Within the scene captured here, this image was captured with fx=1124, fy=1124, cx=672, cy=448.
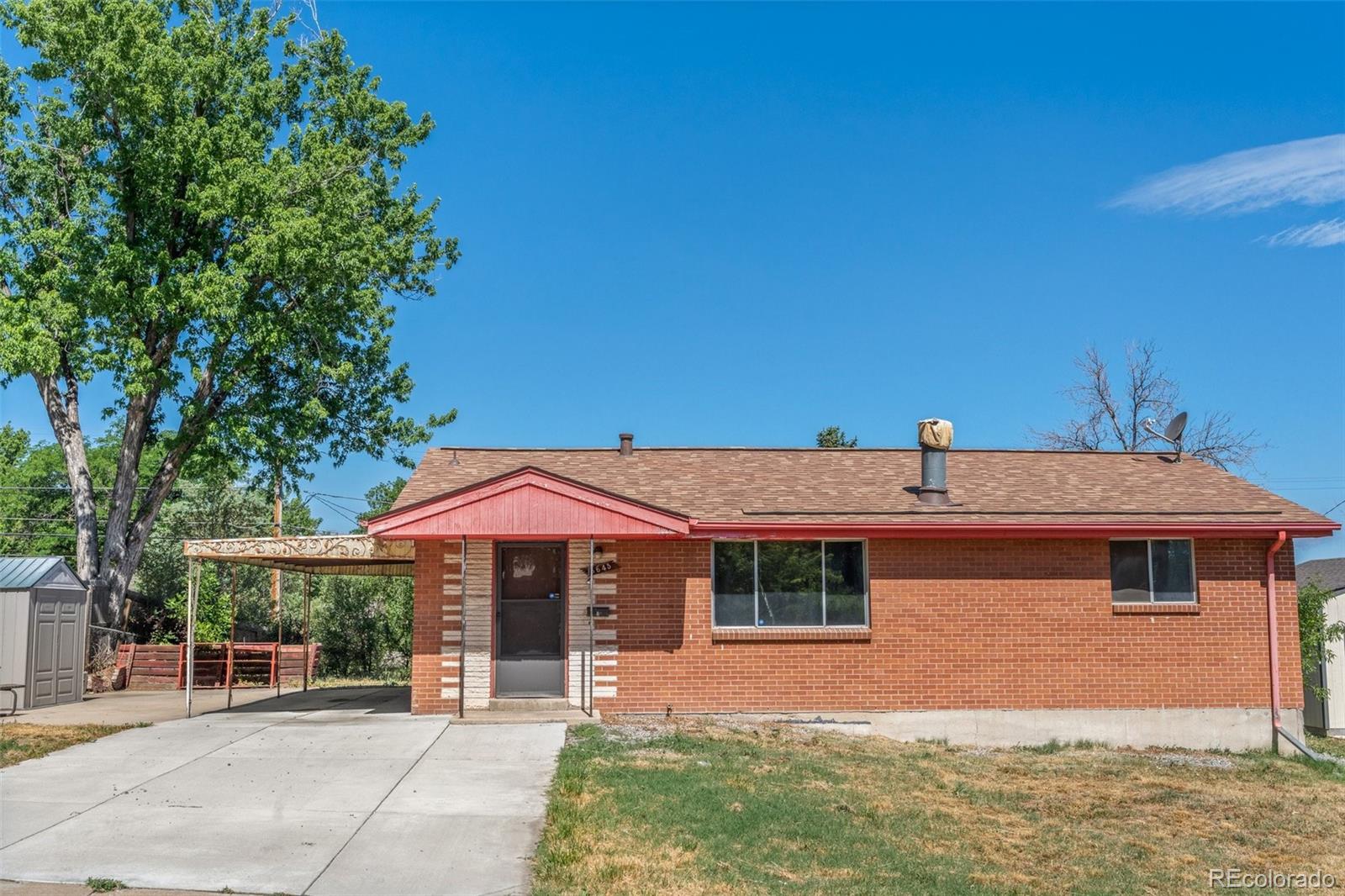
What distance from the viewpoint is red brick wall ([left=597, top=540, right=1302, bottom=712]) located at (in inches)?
584

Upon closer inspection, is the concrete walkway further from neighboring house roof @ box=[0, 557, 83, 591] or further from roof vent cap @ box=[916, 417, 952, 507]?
roof vent cap @ box=[916, 417, 952, 507]

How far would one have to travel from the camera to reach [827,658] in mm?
14938

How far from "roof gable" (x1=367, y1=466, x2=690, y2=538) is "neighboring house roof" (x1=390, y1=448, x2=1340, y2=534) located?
0.13 meters

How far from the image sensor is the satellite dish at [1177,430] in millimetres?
19062

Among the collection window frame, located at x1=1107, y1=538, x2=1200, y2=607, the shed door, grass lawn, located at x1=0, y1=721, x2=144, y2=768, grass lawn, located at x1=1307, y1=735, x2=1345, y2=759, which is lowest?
grass lawn, located at x1=1307, y1=735, x2=1345, y2=759

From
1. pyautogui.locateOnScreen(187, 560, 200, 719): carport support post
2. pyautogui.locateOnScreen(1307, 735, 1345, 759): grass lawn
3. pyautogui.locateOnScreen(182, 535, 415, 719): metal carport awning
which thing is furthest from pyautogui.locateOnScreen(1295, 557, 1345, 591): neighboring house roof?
pyautogui.locateOnScreen(187, 560, 200, 719): carport support post

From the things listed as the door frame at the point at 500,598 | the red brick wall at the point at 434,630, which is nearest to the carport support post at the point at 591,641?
the door frame at the point at 500,598

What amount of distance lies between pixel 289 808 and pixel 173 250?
58.9 feet

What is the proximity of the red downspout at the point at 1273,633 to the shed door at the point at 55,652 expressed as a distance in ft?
56.2

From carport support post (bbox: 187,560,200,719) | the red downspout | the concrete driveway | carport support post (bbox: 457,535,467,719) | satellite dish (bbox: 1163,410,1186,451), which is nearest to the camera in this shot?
the concrete driveway

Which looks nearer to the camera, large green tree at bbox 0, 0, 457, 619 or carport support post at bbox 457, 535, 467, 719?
carport support post at bbox 457, 535, 467, 719

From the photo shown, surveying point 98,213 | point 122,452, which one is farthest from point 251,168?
point 122,452

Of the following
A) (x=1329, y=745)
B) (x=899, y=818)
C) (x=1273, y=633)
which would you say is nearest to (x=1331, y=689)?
(x=1329, y=745)

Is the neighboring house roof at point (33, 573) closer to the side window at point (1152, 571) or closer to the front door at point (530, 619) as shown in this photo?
the front door at point (530, 619)
